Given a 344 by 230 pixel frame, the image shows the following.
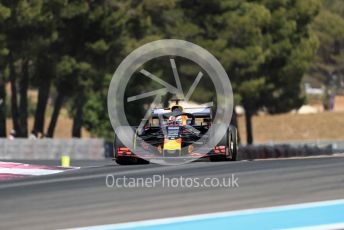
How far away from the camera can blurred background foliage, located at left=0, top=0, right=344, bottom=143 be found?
42.6 metres

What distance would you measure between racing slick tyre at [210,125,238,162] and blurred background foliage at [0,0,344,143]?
2346cm

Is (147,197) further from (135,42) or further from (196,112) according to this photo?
(135,42)

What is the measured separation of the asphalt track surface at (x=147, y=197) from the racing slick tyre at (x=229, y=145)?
315cm

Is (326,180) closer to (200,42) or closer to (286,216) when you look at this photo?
(286,216)

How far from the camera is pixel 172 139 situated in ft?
56.3

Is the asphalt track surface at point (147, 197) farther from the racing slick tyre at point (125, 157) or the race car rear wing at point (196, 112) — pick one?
the race car rear wing at point (196, 112)

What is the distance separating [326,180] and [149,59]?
3295 centimetres

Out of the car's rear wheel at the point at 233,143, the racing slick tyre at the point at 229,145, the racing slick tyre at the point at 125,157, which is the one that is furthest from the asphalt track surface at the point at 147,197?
the car's rear wheel at the point at 233,143

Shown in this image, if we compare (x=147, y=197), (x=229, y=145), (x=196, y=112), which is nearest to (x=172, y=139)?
(x=196, y=112)

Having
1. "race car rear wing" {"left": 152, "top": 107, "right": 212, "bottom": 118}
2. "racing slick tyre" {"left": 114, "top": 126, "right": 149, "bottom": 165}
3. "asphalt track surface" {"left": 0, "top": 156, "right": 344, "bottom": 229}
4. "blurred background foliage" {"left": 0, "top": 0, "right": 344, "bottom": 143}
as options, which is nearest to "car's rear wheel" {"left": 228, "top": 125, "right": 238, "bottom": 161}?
"race car rear wing" {"left": 152, "top": 107, "right": 212, "bottom": 118}

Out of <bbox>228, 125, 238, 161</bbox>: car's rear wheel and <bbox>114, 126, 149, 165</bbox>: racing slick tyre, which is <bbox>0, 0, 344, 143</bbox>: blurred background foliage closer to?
<bbox>114, 126, 149, 165</bbox>: racing slick tyre

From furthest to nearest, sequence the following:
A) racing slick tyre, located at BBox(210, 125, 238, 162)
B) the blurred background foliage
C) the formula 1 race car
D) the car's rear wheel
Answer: the blurred background foliage < the car's rear wheel < racing slick tyre, located at BBox(210, 125, 238, 162) < the formula 1 race car

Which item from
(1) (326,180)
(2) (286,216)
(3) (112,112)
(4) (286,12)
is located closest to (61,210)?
(2) (286,216)

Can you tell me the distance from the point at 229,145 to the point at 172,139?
1.15 m
